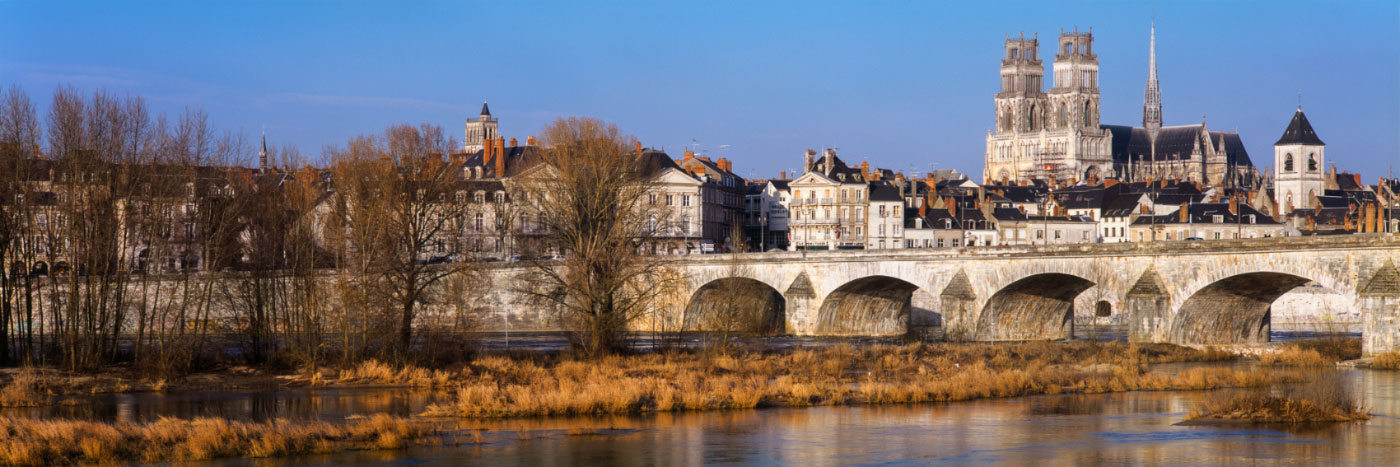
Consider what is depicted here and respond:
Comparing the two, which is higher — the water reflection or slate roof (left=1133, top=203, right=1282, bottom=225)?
slate roof (left=1133, top=203, right=1282, bottom=225)

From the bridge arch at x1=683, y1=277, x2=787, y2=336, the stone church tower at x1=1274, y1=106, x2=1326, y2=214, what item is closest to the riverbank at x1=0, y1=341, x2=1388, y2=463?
the bridge arch at x1=683, y1=277, x2=787, y2=336

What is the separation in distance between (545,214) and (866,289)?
67.3ft

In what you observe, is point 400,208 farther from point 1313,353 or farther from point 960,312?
point 1313,353

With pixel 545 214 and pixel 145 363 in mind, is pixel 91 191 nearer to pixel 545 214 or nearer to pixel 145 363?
pixel 145 363

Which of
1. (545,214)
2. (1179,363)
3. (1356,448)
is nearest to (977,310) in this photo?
(1179,363)

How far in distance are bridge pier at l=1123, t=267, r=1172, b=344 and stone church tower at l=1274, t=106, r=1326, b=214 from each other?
10571 centimetres

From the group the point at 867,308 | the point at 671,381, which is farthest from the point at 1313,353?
the point at 867,308


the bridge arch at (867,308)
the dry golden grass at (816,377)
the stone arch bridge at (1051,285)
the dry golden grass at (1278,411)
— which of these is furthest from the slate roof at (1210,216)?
the dry golden grass at (1278,411)

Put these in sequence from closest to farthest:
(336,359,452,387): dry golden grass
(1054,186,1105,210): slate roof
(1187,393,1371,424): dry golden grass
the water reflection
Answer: the water reflection → (1187,393,1371,424): dry golden grass → (336,359,452,387): dry golden grass → (1054,186,1105,210): slate roof

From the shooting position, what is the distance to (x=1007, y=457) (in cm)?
2838

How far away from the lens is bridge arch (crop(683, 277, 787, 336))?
7000 cm

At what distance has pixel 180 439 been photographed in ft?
96.1

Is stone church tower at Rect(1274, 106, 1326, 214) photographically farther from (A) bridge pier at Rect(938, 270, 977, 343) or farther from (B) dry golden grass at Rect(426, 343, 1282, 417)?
(B) dry golden grass at Rect(426, 343, 1282, 417)

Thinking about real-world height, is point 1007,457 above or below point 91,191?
below
